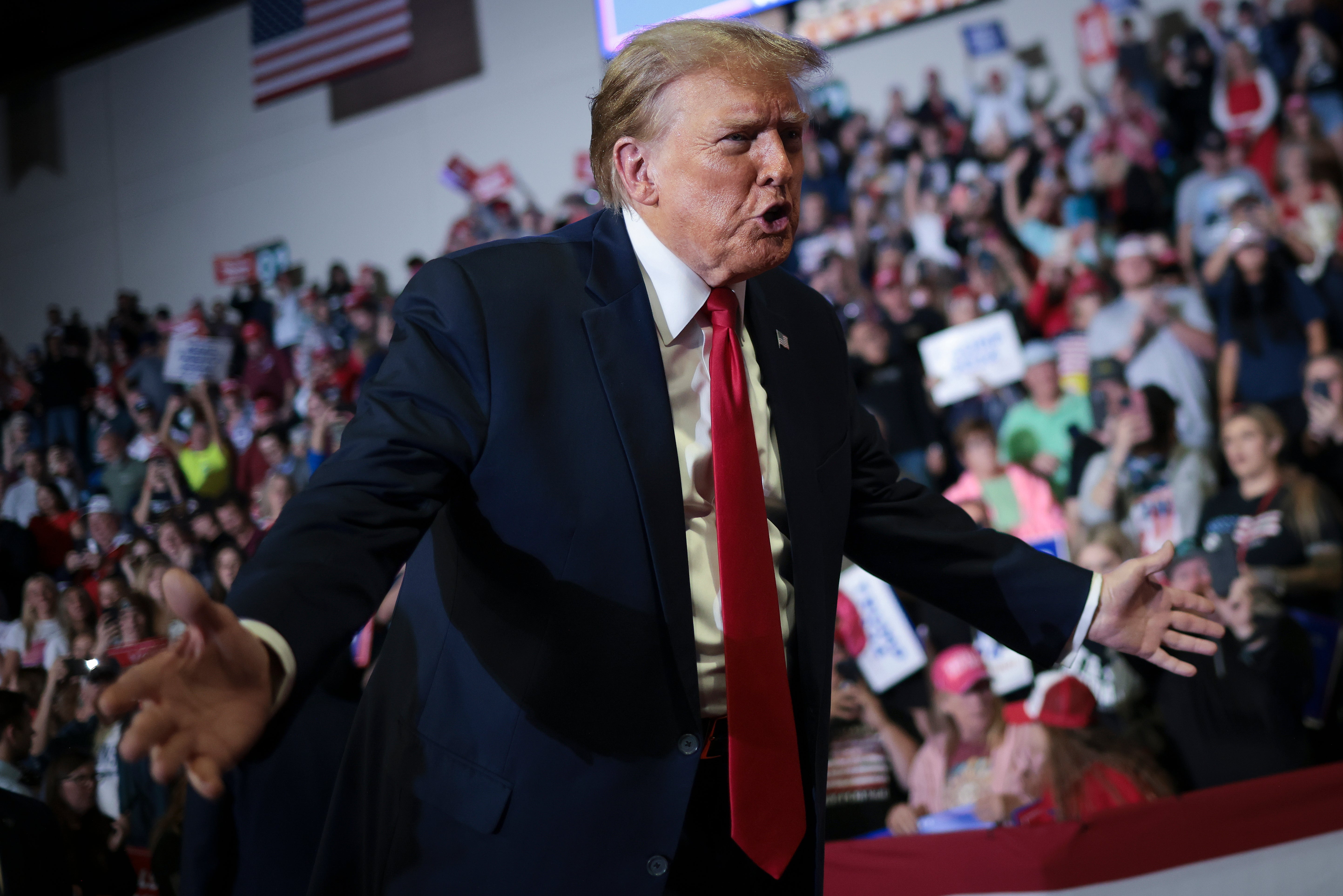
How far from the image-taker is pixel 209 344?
311 inches

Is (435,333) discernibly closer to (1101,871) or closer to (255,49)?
(1101,871)

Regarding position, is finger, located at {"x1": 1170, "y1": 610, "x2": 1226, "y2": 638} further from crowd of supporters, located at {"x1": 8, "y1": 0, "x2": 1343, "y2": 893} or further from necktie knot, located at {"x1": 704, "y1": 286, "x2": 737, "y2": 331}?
crowd of supporters, located at {"x1": 8, "y1": 0, "x2": 1343, "y2": 893}

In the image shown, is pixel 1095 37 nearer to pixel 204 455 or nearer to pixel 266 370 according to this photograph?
pixel 266 370

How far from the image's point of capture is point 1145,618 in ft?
4.75

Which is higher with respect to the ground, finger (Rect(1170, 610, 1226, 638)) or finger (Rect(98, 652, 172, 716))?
finger (Rect(98, 652, 172, 716))

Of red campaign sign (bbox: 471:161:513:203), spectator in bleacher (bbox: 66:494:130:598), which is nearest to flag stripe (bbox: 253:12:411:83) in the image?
red campaign sign (bbox: 471:161:513:203)

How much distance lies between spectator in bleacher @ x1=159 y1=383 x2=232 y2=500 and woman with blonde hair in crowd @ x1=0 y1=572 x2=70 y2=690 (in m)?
1.37

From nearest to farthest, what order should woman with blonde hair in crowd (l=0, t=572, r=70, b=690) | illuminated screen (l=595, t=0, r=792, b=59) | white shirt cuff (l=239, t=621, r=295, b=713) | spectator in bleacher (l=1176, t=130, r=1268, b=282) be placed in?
white shirt cuff (l=239, t=621, r=295, b=713) < spectator in bleacher (l=1176, t=130, r=1268, b=282) < woman with blonde hair in crowd (l=0, t=572, r=70, b=690) < illuminated screen (l=595, t=0, r=792, b=59)

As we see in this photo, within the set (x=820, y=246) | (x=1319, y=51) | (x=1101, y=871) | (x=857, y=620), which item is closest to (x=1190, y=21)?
(x=1319, y=51)

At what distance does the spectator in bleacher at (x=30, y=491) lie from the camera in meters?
6.87

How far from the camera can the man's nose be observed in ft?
4.17

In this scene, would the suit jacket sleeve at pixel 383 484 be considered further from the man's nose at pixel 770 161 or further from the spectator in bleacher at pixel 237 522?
the spectator in bleacher at pixel 237 522

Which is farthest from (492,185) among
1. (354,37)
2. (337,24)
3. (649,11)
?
(649,11)

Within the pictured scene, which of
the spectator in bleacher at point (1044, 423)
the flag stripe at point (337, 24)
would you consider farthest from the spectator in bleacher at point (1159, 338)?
the flag stripe at point (337, 24)
